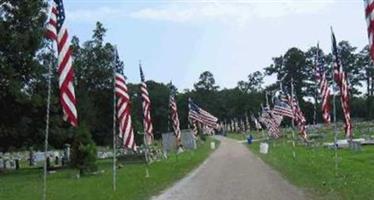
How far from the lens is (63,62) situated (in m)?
17.8

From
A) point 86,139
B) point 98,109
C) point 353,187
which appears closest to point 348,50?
point 98,109

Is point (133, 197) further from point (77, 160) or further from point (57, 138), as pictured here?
point (57, 138)

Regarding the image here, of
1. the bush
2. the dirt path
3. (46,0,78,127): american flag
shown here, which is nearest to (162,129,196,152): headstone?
the bush

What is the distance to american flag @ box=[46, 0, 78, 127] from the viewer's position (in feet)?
58.5

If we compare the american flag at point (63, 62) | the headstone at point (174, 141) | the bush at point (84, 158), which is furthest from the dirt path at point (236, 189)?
the headstone at point (174, 141)

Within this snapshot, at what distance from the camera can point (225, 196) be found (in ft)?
64.9

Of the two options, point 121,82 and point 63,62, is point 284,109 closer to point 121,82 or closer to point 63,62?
point 121,82

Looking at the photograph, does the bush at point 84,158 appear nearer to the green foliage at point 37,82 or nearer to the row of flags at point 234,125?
the green foliage at point 37,82

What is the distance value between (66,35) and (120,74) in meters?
9.76

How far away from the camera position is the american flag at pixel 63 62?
1783cm

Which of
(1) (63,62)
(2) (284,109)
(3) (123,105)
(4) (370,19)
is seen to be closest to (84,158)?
(3) (123,105)

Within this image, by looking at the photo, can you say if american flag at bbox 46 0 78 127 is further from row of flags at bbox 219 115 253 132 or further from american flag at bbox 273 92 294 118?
row of flags at bbox 219 115 253 132

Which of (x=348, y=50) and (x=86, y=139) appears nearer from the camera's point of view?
(x=86, y=139)

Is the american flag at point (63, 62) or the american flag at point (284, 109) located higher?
the american flag at point (284, 109)
